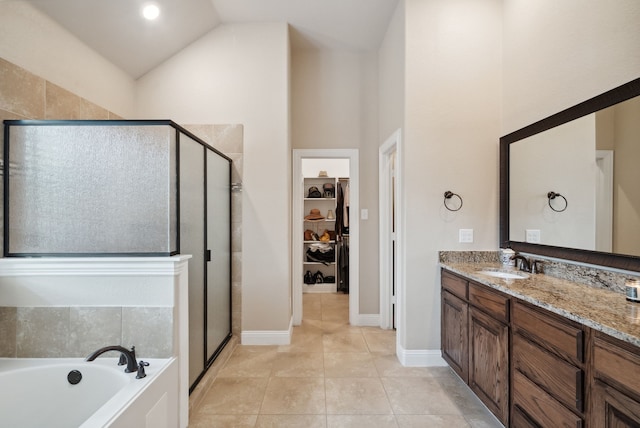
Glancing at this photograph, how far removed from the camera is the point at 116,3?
2211 millimetres

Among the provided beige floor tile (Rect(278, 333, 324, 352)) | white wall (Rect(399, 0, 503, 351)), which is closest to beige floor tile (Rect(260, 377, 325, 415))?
beige floor tile (Rect(278, 333, 324, 352))

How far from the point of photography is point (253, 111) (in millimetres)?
2951

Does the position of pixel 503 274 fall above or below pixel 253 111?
below

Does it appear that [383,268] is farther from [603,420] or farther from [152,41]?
[152,41]

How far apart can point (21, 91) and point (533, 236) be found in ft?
11.8

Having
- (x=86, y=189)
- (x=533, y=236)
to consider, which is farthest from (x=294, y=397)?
(x=533, y=236)

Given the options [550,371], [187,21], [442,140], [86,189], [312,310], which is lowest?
[312,310]

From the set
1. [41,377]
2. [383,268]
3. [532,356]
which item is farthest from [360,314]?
[41,377]

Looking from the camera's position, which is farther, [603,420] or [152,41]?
[152,41]

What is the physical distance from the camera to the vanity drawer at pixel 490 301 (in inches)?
64.7

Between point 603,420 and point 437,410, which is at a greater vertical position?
point 603,420

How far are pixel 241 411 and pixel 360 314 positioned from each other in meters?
1.85

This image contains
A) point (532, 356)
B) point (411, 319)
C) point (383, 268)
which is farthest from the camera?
point (383, 268)

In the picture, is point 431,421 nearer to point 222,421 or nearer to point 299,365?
point 299,365
